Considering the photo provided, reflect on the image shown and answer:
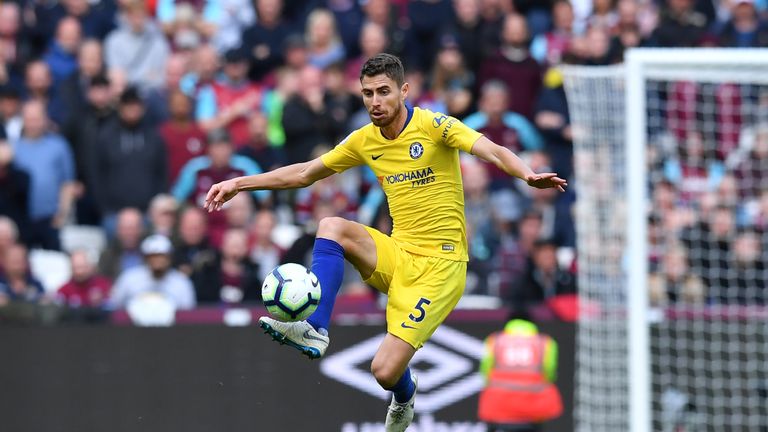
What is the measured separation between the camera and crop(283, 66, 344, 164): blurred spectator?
14867mm

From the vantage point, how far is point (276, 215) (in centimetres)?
1475

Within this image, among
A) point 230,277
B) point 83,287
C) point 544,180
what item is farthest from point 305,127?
point 544,180

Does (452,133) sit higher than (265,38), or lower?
lower

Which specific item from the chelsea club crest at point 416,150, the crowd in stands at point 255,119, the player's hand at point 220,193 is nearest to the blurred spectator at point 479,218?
the crowd in stands at point 255,119

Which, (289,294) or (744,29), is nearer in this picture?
(289,294)

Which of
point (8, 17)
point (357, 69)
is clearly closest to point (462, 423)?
point (357, 69)

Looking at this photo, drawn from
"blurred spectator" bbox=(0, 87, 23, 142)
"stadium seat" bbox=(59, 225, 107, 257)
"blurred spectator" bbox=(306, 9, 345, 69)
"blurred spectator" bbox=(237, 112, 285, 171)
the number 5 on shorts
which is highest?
"blurred spectator" bbox=(306, 9, 345, 69)

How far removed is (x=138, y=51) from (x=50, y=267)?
288 cm

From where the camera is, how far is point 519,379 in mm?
12484

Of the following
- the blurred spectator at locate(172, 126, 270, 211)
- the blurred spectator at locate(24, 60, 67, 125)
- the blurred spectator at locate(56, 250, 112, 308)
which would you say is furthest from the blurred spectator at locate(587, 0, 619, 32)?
the blurred spectator at locate(56, 250, 112, 308)

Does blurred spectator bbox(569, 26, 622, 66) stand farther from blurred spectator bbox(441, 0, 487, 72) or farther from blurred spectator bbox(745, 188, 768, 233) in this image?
blurred spectator bbox(745, 188, 768, 233)

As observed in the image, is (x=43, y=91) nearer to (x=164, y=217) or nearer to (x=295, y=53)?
(x=164, y=217)

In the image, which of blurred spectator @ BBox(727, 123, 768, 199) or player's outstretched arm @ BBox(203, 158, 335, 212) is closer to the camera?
player's outstretched arm @ BBox(203, 158, 335, 212)

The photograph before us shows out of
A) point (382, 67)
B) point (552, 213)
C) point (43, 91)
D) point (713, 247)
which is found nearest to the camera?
point (382, 67)
